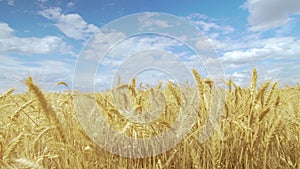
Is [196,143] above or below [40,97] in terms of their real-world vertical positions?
below

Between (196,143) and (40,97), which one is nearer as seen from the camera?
(40,97)

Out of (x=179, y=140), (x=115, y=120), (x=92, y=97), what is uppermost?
(x=92, y=97)

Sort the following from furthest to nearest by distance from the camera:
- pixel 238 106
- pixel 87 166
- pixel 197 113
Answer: pixel 238 106
pixel 197 113
pixel 87 166

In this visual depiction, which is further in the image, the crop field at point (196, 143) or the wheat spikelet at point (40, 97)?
the crop field at point (196, 143)

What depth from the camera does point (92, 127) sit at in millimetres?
1441

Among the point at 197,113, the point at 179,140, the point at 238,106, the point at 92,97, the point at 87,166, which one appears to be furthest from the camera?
the point at 238,106

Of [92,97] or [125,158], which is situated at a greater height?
[92,97]

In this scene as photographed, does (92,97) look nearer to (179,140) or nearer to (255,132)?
(179,140)

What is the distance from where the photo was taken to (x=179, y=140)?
1362 millimetres

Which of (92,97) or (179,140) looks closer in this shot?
(179,140)

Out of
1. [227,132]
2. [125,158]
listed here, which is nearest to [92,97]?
[125,158]

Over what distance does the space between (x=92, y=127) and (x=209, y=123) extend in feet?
2.10

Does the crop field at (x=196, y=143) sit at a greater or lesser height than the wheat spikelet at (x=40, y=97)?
lesser

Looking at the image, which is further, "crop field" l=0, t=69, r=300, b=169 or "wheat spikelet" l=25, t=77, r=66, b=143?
"crop field" l=0, t=69, r=300, b=169
